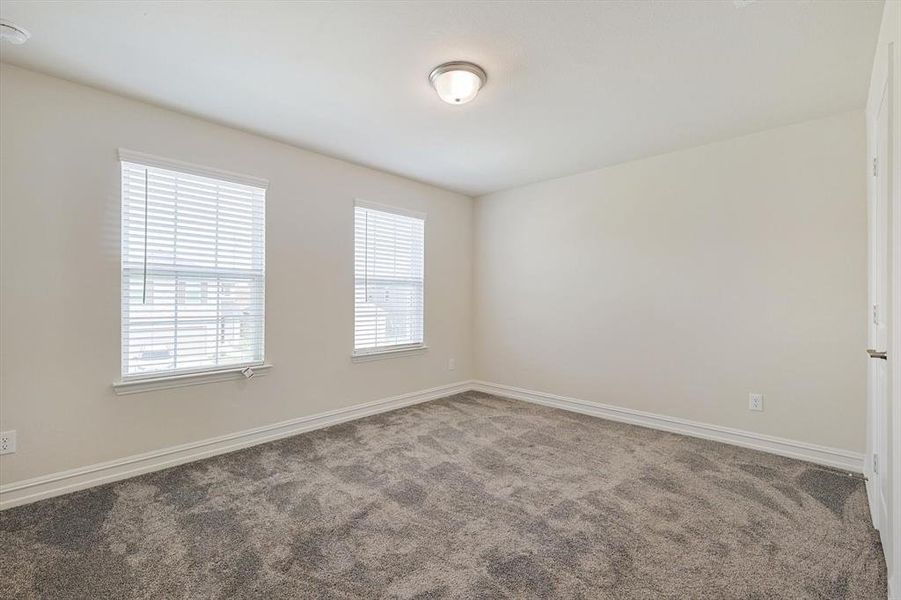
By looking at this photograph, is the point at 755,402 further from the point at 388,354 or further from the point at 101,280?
the point at 101,280

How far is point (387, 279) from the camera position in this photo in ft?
14.0

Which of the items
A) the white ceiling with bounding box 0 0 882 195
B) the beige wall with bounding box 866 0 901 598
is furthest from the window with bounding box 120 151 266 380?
the beige wall with bounding box 866 0 901 598

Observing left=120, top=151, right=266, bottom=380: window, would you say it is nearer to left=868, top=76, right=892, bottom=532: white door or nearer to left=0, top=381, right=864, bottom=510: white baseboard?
left=0, top=381, right=864, bottom=510: white baseboard

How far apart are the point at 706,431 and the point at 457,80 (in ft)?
10.9

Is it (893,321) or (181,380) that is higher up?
(893,321)

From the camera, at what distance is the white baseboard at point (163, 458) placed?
92.6 inches

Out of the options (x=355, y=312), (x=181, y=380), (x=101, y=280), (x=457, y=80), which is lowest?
(x=181, y=380)

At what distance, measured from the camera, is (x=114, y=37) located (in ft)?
6.79

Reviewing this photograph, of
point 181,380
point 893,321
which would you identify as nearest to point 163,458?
point 181,380

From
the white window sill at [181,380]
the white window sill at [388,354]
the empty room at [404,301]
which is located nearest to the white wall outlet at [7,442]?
the empty room at [404,301]

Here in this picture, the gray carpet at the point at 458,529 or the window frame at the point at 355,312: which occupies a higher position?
the window frame at the point at 355,312

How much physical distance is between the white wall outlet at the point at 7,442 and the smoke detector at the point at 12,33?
6.77 feet

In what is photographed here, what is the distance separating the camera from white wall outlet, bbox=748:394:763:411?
3.17 metres

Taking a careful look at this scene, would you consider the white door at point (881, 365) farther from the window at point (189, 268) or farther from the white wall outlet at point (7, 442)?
the white wall outlet at point (7, 442)
